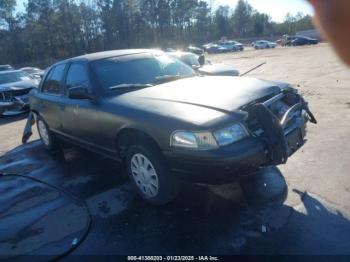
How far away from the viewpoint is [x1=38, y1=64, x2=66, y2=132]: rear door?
5.74 m

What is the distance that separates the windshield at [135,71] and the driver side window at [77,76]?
0.62 ft

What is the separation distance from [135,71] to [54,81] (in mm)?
1837

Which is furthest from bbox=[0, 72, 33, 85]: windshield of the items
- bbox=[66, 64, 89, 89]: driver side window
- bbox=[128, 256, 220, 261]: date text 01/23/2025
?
bbox=[128, 256, 220, 261]: date text 01/23/2025

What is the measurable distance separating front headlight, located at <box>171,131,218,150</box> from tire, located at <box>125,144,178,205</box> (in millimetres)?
376

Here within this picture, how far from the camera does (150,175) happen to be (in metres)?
3.95

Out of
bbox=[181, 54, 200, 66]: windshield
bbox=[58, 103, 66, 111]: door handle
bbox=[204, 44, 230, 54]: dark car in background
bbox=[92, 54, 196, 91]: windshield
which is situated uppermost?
bbox=[92, 54, 196, 91]: windshield

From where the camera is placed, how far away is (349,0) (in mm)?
674

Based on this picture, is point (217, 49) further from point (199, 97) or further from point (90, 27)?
point (199, 97)

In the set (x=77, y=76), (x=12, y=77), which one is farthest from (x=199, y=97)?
(x=12, y=77)

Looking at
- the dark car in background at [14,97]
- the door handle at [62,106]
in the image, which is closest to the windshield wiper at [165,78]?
the door handle at [62,106]

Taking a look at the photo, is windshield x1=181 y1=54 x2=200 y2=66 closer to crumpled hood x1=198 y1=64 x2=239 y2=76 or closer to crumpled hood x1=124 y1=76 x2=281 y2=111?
crumpled hood x1=198 y1=64 x2=239 y2=76

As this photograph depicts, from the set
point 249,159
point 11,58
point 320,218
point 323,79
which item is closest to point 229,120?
point 249,159

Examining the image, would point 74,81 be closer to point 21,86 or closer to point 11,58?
point 21,86

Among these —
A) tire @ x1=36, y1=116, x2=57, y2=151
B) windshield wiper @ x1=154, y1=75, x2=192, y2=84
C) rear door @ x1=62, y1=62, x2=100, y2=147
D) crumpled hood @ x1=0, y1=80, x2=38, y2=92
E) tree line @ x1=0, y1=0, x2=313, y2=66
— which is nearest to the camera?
rear door @ x1=62, y1=62, x2=100, y2=147
